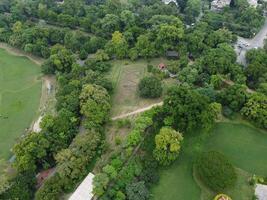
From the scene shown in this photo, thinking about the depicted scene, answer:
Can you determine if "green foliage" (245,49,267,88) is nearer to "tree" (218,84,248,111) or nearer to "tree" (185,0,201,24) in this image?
"tree" (218,84,248,111)

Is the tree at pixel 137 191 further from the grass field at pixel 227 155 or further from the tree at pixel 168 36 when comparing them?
the tree at pixel 168 36

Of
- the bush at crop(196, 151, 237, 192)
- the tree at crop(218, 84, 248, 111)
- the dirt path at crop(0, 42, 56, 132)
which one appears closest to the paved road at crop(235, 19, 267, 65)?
the tree at crop(218, 84, 248, 111)

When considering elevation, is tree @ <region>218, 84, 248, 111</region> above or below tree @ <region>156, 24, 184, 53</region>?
below

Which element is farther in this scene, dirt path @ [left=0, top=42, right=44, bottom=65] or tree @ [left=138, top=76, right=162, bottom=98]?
dirt path @ [left=0, top=42, right=44, bottom=65]

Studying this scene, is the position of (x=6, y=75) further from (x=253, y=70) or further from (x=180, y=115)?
(x=253, y=70)

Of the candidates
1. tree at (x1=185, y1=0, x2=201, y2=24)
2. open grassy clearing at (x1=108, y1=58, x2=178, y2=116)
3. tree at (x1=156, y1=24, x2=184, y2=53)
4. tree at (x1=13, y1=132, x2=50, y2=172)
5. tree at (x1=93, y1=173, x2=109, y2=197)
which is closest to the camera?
tree at (x1=93, y1=173, x2=109, y2=197)

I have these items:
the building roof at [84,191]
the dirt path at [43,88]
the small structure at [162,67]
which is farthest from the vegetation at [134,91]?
the dirt path at [43,88]
